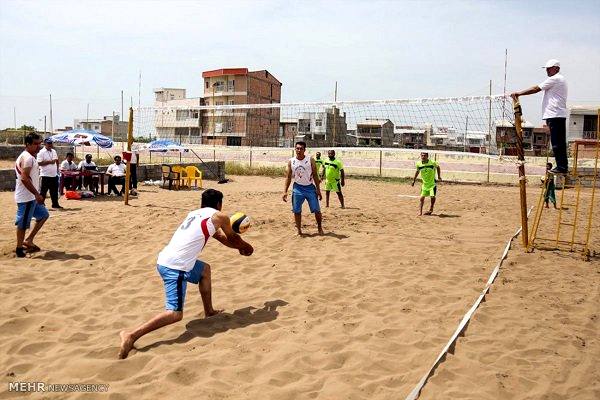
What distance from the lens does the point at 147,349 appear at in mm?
3445

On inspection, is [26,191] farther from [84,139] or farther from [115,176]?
[84,139]

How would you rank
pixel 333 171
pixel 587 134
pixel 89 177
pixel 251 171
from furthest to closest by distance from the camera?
pixel 587 134 → pixel 251 171 → pixel 89 177 → pixel 333 171

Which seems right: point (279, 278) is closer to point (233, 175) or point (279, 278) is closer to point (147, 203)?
point (147, 203)

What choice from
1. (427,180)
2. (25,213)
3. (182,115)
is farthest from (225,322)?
(182,115)

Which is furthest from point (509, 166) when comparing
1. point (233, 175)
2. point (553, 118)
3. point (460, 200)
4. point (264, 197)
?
point (553, 118)

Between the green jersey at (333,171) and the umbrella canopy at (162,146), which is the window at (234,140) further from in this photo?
the green jersey at (333,171)

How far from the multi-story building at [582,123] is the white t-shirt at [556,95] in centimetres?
3345

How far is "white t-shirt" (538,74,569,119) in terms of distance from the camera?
18.9 feet

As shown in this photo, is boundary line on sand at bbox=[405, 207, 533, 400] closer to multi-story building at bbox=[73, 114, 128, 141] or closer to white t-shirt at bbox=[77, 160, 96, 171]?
white t-shirt at bbox=[77, 160, 96, 171]

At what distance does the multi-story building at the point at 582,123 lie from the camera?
34.6 metres

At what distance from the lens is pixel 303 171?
722cm

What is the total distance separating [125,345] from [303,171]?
4.35 metres

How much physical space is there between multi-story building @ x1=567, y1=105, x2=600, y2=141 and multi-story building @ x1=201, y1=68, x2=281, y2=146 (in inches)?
916

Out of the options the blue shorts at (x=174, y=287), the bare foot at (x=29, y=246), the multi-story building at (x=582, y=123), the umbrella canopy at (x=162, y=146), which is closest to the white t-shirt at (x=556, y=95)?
the blue shorts at (x=174, y=287)
